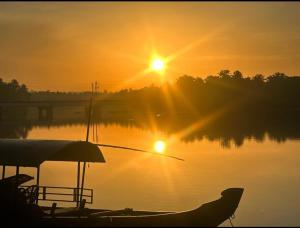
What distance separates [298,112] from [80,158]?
116 metres

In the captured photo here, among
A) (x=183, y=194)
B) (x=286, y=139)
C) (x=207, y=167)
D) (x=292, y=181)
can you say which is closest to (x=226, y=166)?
(x=207, y=167)

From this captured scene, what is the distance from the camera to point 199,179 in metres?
34.5

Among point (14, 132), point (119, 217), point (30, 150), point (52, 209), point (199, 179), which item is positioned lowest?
point (119, 217)

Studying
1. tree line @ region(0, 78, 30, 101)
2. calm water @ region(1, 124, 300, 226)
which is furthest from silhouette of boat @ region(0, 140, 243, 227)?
tree line @ region(0, 78, 30, 101)

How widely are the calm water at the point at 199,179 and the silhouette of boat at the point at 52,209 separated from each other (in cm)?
672

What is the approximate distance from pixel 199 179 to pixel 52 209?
2221 centimetres

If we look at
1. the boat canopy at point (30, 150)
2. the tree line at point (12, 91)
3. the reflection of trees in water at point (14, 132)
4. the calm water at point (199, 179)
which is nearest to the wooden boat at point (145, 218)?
the boat canopy at point (30, 150)

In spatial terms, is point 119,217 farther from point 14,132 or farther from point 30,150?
point 14,132

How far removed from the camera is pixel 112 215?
15.1m

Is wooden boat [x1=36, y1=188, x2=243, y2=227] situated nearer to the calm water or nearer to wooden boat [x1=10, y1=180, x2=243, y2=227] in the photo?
wooden boat [x1=10, y1=180, x2=243, y2=227]

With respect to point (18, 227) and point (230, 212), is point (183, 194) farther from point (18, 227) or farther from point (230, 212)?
point (18, 227)

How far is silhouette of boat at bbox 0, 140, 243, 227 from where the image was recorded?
515 inches

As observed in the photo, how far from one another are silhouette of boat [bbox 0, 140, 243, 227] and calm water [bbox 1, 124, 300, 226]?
22.1 feet

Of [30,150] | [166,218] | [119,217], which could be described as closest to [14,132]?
[30,150]
